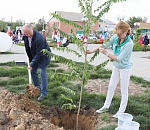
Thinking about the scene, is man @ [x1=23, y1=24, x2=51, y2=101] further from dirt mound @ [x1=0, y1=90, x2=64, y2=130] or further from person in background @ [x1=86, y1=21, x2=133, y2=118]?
person in background @ [x1=86, y1=21, x2=133, y2=118]

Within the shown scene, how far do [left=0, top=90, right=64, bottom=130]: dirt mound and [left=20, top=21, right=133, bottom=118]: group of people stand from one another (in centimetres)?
110

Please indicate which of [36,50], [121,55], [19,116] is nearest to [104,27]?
[36,50]

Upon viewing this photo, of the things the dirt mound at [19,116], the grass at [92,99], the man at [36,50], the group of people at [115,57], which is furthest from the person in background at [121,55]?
the man at [36,50]

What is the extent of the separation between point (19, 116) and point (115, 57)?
1675 millimetres

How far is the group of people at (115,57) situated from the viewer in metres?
4.09

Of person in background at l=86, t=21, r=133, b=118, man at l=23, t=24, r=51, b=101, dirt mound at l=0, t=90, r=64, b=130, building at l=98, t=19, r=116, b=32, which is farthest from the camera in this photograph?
building at l=98, t=19, r=116, b=32

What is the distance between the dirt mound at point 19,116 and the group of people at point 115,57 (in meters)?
1.10

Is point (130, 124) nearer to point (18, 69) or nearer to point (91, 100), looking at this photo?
point (91, 100)

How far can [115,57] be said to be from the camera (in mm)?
3996

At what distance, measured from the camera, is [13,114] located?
3.52 m

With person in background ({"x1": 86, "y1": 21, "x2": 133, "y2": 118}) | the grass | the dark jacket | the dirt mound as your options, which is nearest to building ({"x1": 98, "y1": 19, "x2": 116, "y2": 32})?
person in background ({"x1": 86, "y1": 21, "x2": 133, "y2": 118})

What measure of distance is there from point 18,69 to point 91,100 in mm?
4140

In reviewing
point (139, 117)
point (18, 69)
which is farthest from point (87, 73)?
point (18, 69)

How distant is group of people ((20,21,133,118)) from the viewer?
13.4 ft
